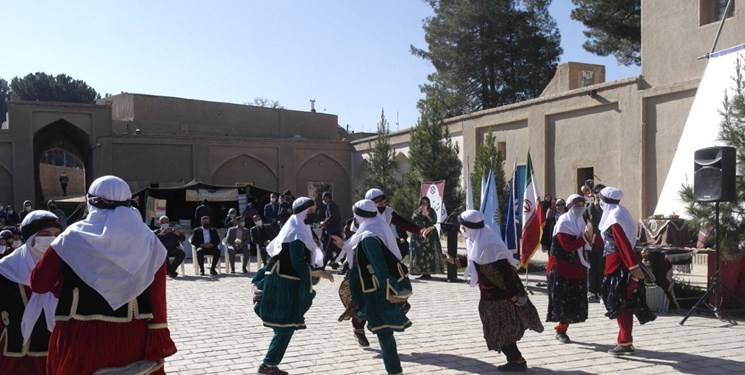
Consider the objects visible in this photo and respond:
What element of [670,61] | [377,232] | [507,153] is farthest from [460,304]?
[507,153]

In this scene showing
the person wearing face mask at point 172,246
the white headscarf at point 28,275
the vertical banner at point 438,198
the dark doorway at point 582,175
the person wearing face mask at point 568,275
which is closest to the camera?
the white headscarf at point 28,275

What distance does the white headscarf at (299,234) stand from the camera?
246 inches

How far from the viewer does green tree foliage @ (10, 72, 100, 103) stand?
6744 cm

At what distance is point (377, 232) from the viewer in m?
6.08

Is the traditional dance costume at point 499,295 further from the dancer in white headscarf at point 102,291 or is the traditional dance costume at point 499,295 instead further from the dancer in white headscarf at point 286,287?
the dancer in white headscarf at point 102,291

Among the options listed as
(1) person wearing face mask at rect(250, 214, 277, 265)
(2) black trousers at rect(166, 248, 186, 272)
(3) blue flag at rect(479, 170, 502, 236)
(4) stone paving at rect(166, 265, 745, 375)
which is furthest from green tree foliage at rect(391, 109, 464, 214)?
(4) stone paving at rect(166, 265, 745, 375)

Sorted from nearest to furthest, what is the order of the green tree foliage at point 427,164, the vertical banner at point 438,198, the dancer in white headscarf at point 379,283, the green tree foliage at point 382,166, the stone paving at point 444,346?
1. the dancer in white headscarf at point 379,283
2. the stone paving at point 444,346
3. the vertical banner at point 438,198
4. the green tree foliage at point 427,164
5. the green tree foliage at point 382,166

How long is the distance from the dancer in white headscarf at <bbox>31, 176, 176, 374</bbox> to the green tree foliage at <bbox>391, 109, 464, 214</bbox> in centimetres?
1666

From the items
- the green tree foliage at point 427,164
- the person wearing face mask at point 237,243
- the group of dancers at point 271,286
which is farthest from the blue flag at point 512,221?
the green tree foliage at point 427,164

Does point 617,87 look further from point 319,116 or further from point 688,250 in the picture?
point 319,116

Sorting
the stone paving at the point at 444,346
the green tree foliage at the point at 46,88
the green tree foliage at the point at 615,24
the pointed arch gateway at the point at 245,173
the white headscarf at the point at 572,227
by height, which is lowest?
the stone paving at the point at 444,346

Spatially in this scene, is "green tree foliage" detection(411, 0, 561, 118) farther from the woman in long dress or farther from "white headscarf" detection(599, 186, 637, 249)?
"white headscarf" detection(599, 186, 637, 249)

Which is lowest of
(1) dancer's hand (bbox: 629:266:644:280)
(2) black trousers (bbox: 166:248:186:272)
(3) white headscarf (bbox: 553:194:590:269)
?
(2) black trousers (bbox: 166:248:186:272)

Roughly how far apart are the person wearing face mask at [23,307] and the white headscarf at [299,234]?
2077 millimetres
